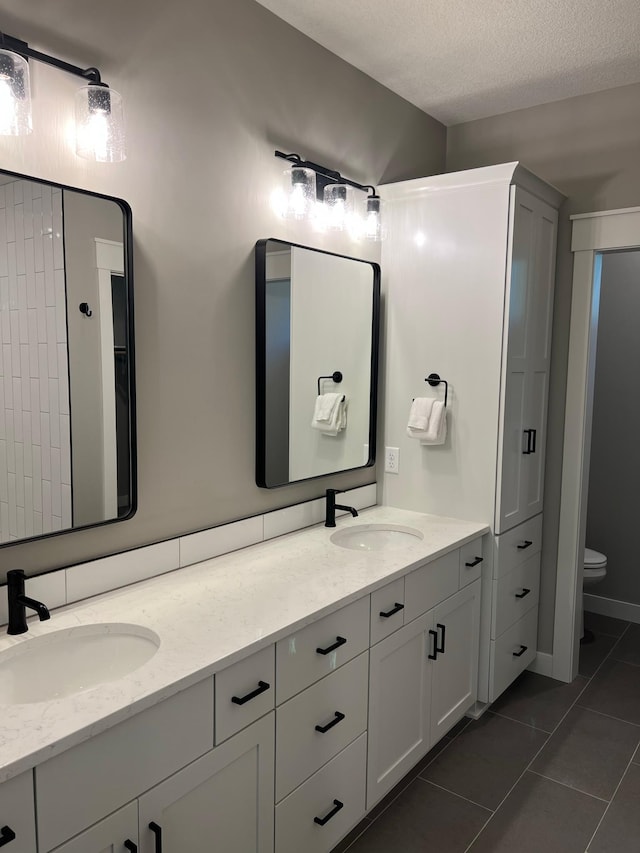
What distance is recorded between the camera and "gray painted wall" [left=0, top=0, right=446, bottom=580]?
5.45ft

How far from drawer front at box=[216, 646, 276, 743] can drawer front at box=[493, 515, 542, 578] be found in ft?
4.41

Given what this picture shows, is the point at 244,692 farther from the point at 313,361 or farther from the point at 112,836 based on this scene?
the point at 313,361

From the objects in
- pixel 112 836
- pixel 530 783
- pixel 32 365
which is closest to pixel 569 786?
pixel 530 783

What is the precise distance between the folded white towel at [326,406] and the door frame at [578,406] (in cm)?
111

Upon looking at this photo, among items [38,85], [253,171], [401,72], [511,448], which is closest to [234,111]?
[253,171]

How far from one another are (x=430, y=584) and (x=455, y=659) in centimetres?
44

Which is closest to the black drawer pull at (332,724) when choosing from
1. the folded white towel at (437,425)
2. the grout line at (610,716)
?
the folded white towel at (437,425)

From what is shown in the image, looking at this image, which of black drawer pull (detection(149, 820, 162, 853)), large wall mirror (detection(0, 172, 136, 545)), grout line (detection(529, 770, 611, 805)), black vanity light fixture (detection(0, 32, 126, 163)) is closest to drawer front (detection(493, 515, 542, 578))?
grout line (detection(529, 770, 611, 805))

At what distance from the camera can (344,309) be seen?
104 inches

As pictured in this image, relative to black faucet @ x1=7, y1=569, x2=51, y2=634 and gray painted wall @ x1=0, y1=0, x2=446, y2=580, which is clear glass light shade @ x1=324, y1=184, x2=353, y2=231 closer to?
gray painted wall @ x1=0, y1=0, x2=446, y2=580

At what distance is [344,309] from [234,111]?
0.85 metres

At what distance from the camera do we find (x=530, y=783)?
235 cm

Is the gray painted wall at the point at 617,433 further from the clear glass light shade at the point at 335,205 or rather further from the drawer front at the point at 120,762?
the drawer front at the point at 120,762

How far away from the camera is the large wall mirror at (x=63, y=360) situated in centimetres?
155
